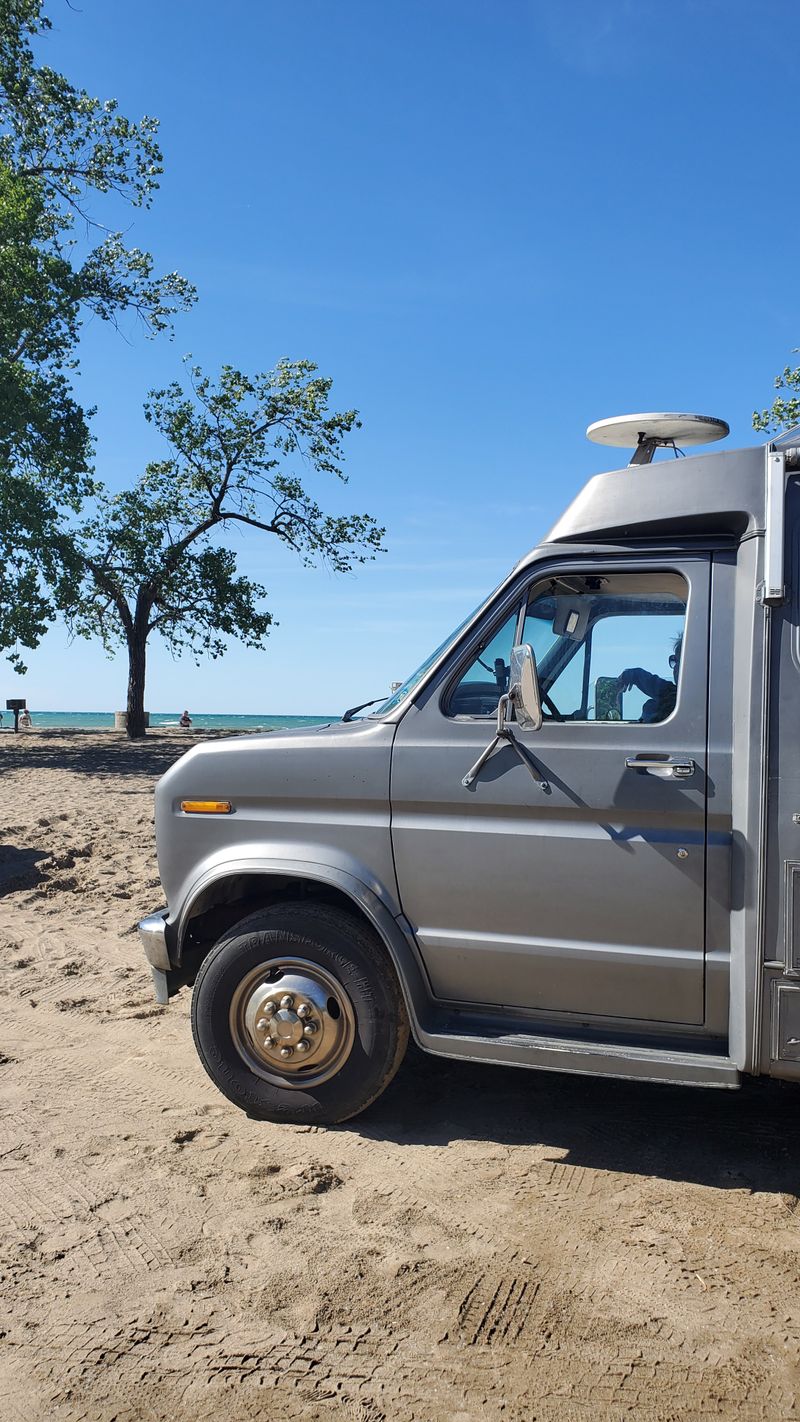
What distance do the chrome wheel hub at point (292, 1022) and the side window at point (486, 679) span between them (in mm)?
1283

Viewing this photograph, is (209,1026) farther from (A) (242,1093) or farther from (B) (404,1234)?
(B) (404,1234)

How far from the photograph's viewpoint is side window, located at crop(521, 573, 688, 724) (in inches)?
161

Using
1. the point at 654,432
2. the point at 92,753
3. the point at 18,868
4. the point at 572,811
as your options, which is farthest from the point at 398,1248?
the point at 92,753

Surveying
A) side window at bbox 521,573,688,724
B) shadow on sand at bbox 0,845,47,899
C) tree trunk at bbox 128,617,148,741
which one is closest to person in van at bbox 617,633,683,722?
side window at bbox 521,573,688,724

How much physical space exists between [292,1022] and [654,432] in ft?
10.0

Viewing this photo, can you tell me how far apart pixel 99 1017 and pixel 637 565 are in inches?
163

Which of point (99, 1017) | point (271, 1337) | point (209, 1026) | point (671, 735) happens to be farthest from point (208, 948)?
point (671, 735)

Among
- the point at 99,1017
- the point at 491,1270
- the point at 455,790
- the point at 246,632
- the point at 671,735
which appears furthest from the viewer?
the point at 246,632

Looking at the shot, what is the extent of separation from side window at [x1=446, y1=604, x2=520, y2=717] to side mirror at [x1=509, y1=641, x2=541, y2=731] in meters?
0.36

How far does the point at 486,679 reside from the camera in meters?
4.31

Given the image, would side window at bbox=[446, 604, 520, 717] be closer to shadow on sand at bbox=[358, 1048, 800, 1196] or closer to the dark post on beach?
shadow on sand at bbox=[358, 1048, 800, 1196]

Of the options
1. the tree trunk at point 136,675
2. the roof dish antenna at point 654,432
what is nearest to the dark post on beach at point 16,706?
the tree trunk at point 136,675

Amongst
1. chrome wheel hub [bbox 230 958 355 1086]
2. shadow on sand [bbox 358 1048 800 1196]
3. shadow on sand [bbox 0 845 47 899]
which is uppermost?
chrome wheel hub [bbox 230 958 355 1086]

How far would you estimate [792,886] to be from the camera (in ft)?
12.2
